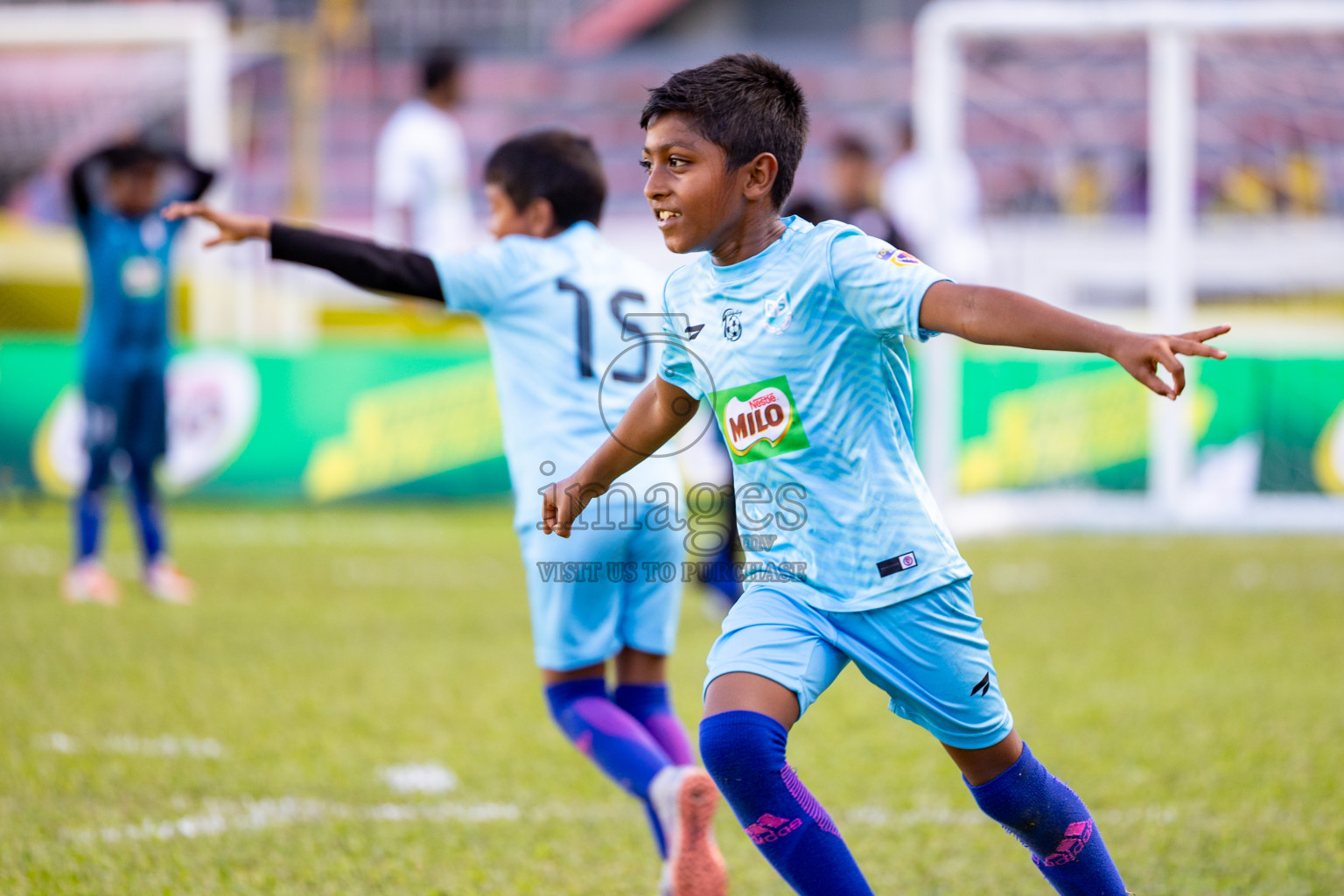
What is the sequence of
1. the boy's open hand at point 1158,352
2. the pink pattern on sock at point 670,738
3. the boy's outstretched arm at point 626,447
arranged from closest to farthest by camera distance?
the boy's open hand at point 1158,352 → the boy's outstretched arm at point 626,447 → the pink pattern on sock at point 670,738

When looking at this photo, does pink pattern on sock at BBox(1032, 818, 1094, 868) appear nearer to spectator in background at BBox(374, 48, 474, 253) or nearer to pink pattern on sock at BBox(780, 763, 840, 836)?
pink pattern on sock at BBox(780, 763, 840, 836)

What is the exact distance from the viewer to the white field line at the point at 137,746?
4465mm

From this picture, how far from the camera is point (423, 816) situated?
3.90m

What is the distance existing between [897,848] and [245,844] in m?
1.58

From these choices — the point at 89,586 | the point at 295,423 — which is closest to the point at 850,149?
the point at 89,586

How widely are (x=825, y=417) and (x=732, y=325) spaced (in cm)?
23

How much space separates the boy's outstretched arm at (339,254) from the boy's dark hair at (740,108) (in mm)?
851

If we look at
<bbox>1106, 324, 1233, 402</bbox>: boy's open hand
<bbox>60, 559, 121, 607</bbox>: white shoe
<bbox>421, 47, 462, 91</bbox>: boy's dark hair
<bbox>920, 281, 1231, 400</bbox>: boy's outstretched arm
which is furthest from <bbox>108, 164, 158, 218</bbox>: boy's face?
<bbox>1106, 324, 1233, 402</bbox>: boy's open hand

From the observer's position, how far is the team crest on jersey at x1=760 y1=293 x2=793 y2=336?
8.20 feet

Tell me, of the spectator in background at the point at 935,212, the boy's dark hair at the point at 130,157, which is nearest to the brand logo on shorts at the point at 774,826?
the boy's dark hair at the point at 130,157

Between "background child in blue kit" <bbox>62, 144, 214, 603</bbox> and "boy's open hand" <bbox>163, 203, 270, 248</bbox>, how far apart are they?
164 inches

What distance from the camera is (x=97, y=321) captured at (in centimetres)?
731

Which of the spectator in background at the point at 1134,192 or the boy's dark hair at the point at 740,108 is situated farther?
the spectator in background at the point at 1134,192

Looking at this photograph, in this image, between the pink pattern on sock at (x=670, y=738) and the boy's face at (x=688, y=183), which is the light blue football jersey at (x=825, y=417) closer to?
the boy's face at (x=688, y=183)
